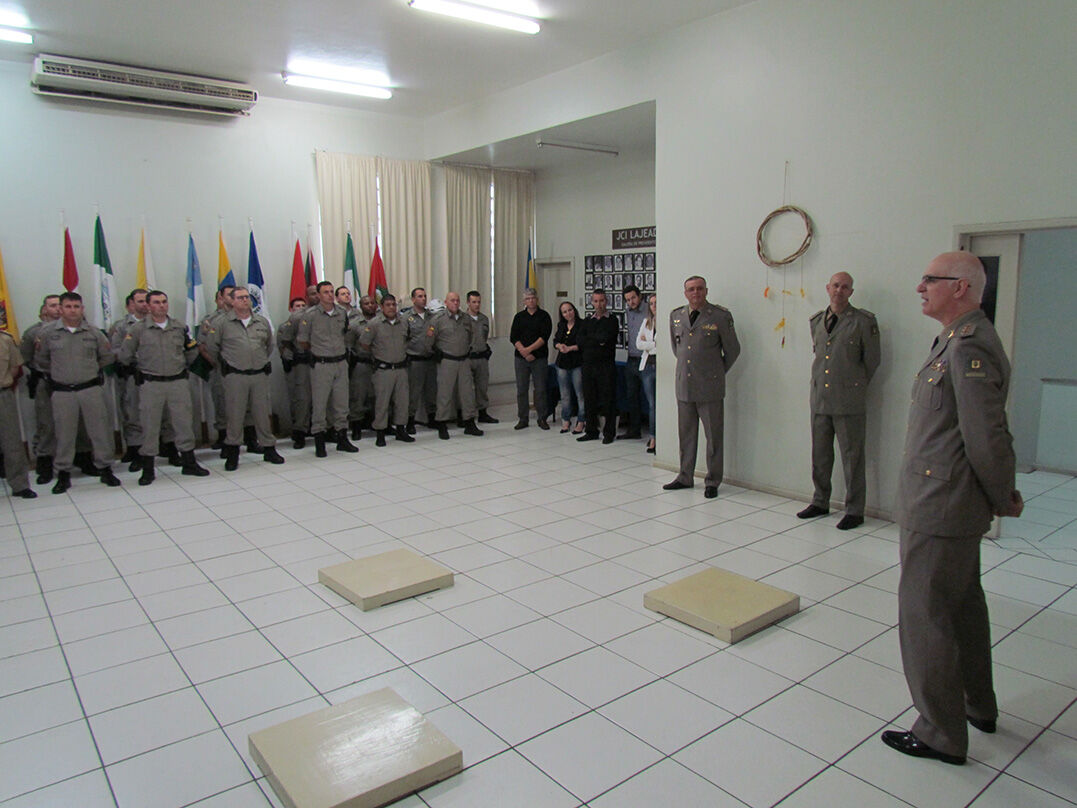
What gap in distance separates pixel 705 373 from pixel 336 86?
5.00 m

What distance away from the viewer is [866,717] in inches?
106

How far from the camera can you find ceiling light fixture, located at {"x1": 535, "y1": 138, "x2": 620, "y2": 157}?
807 centimetres

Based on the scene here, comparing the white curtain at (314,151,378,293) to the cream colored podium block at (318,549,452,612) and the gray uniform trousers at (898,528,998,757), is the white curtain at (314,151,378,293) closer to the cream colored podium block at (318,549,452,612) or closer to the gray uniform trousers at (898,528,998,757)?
the cream colored podium block at (318,549,452,612)

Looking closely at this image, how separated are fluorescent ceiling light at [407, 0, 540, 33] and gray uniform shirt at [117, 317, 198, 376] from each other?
343cm

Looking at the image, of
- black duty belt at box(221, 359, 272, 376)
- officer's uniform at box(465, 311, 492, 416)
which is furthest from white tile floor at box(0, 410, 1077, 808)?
officer's uniform at box(465, 311, 492, 416)

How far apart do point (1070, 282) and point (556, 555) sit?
502cm

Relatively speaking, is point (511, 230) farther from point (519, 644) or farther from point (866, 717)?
point (866, 717)

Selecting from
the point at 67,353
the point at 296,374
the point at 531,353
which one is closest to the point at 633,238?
the point at 531,353

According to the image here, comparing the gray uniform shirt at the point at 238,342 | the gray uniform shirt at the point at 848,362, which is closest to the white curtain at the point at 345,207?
the gray uniform shirt at the point at 238,342

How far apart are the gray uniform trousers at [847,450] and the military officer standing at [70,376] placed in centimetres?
563

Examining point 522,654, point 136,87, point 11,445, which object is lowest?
point 522,654

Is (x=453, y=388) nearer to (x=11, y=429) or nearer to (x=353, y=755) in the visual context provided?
(x=11, y=429)

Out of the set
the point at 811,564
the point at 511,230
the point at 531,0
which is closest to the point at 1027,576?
the point at 811,564

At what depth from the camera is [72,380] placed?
6.05 m
